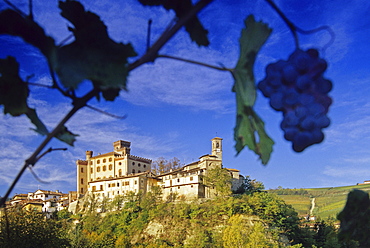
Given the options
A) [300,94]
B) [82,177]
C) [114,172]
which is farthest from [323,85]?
[82,177]

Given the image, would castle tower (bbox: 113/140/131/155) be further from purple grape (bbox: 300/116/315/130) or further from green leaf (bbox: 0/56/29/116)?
purple grape (bbox: 300/116/315/130)

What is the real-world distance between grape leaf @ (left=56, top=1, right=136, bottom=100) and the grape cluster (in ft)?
0.66

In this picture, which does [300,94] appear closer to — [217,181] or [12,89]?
[12,89]

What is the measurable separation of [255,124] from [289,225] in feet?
77.7

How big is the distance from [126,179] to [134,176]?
0.81 metres

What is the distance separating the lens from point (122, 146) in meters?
32.5

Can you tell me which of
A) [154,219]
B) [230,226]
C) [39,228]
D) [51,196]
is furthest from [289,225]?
[51,196]

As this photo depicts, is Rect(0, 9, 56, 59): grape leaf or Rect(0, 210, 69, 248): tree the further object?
Rect(0, 210, 69, 248): tree

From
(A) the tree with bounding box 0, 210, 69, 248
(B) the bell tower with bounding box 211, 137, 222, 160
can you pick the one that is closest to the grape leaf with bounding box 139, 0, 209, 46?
(A) the tree with bounding box 0, 210, 69, 248

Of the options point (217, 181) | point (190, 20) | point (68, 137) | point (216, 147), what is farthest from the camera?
point (216, 147)

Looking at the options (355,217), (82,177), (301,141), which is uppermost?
(82,177)

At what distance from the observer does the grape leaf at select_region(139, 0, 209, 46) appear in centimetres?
56

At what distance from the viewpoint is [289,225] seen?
22.6 meters

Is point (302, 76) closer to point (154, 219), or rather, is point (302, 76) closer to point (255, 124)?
point (255, 124)
